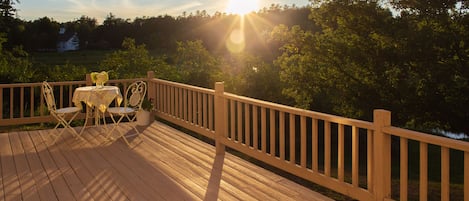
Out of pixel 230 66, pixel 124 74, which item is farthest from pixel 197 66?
pixel 124 74

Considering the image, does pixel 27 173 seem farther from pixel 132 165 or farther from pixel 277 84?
pixel 277 84

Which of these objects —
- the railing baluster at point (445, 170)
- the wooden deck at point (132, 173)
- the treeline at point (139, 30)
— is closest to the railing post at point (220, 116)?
the wooden deck at point (132, 173)

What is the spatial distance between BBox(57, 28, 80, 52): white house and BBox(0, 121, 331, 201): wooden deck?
16.7 metres

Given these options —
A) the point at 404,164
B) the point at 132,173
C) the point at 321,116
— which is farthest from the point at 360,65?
the point at 404,164

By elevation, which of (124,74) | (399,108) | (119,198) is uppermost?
(124,74)

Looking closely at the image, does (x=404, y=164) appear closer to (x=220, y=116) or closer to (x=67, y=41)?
(x=220, y=116)

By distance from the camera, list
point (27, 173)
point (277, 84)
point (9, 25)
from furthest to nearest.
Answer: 1. point (9, 25)
2. point (277, 84)
3. point (27, 173)

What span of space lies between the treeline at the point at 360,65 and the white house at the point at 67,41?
8342 mm

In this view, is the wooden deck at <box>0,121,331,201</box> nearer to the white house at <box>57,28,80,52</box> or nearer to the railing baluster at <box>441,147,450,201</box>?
the railing baluster at <box>441,147,450,201</box>

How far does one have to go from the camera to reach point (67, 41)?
22.5 m

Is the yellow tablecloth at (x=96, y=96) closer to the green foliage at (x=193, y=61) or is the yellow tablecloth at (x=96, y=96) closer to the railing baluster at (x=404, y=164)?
the railing baluster at (x=404, y=164)

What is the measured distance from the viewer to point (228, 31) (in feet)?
68.0

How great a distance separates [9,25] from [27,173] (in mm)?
14133

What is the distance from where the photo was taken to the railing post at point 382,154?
10.6 feet
